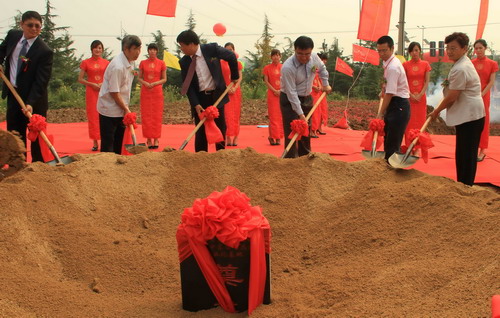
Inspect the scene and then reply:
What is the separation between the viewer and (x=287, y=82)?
5.60 meters

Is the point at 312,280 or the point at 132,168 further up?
the point at 132,168

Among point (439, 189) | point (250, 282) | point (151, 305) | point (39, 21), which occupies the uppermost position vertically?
point (39, 21)

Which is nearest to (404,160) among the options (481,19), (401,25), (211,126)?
(211,126)

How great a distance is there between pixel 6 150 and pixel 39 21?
4.28 feet

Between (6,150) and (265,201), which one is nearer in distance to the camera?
(265,201)

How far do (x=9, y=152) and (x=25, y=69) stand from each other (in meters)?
0.94

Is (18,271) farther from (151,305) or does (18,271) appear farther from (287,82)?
(287,82)

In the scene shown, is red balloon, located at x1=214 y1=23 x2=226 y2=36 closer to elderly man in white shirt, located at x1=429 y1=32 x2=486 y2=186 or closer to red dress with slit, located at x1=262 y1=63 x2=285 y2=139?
red dress with slit, located at x1=262 y1=63 x2=285 y2=139

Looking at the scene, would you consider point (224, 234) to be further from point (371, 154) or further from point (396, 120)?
point (396, 120)

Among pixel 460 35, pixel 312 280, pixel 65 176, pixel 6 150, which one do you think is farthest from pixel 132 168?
pixel 460 35

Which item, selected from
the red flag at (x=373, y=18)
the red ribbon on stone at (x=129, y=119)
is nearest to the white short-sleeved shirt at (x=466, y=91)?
the red ribbon on stone at (x=129, y=119)

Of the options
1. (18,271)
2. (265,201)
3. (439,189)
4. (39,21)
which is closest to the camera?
(18,271)

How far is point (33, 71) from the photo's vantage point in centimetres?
526

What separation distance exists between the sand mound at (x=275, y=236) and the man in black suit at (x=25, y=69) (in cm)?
86
